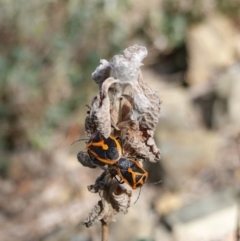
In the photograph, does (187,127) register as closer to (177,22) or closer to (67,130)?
(67,130)

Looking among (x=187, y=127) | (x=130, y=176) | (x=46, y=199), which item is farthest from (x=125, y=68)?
(x=187, y=127)

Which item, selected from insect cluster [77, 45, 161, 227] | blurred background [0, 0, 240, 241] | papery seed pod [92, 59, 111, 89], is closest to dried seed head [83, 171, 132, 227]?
insect cluster [77, 45, 161, 227]

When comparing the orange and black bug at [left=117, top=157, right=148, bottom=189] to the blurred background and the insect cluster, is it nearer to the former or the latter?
the insect cluster

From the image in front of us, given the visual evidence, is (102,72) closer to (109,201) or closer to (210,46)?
(109,201)

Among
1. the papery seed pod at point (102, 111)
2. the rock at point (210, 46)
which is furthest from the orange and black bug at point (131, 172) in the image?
the rock at point (210, 46)

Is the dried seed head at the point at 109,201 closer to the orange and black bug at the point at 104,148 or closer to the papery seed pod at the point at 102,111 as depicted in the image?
the orange and black bug at the point at 104,148

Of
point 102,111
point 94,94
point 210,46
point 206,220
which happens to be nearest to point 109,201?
point 102,111
